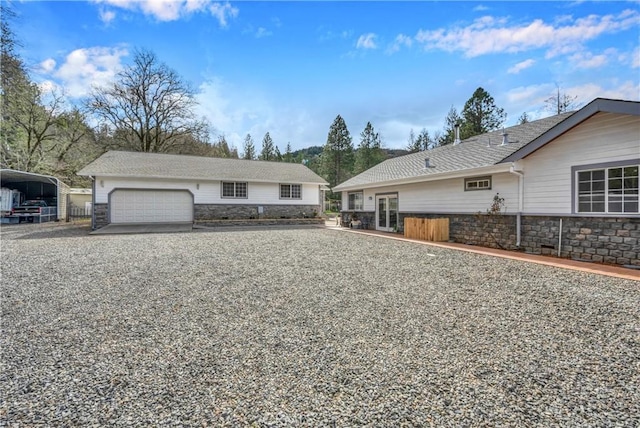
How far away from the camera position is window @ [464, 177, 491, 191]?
391 inches

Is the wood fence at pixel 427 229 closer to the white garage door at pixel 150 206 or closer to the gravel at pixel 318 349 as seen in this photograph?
the gravel at pixel 318 349

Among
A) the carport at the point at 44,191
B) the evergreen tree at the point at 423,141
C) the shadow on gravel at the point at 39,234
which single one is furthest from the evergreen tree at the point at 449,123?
the carport at the point at 44,191

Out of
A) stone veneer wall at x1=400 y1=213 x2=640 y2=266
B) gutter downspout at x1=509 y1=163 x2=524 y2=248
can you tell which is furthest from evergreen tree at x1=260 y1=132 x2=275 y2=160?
gutter downspout at x1=509 y1=163 x2=524 y2=248

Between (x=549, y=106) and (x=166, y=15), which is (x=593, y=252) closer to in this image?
(x=166, y=15)

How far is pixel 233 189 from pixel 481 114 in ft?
69.7

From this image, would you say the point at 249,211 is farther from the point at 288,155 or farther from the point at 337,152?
the point at 288,155

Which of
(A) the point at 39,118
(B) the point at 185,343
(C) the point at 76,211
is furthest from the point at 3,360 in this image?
(A) the point at 39,118

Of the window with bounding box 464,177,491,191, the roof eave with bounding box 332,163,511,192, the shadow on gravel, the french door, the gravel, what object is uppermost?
the roof eave with bounding box 332,163,511,192

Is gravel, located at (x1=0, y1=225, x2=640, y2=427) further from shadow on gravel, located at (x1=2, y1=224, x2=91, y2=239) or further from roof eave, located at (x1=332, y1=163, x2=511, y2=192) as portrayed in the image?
shadow on gravel, located at (x1=2, y1=224, x2=91, y2=239)

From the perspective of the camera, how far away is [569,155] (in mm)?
7574

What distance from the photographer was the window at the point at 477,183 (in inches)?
391

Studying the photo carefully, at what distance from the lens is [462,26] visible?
32.3ft

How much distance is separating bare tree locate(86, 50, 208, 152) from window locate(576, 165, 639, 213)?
28462mm

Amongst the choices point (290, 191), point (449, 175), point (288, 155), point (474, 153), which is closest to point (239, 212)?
point (290, 191)
